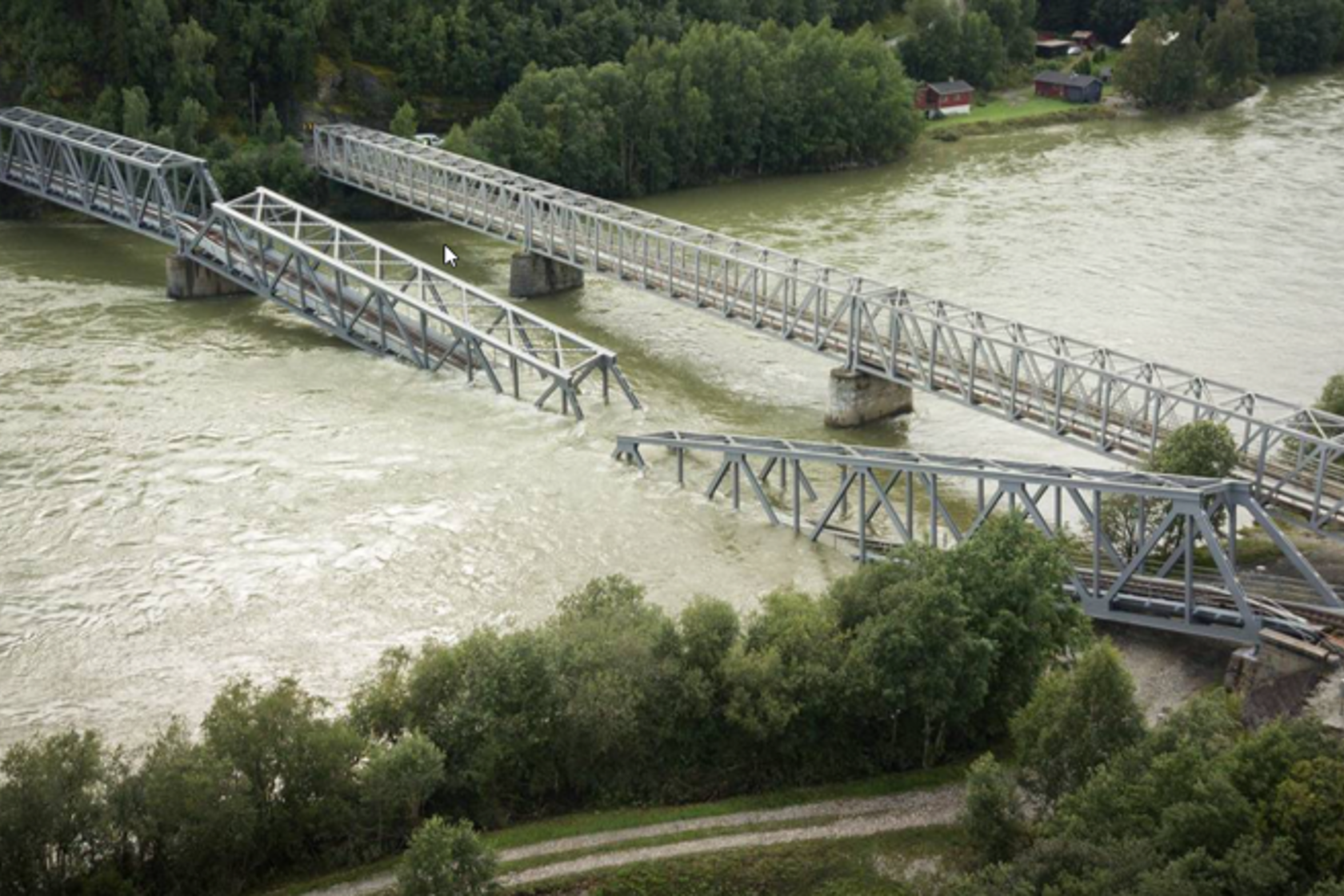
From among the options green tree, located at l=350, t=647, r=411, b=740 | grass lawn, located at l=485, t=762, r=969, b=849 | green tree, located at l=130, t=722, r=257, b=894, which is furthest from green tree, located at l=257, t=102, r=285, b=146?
grass lawn, located at l=485, t=762, r=969, b=849

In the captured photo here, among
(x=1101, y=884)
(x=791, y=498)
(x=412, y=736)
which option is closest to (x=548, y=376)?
(x=791, y=498)

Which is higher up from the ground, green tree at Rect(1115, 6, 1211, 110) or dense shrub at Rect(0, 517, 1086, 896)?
green tree at Rect(1115, 6, 1211, 110)

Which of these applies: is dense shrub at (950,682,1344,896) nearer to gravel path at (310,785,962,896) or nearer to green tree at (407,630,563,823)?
gravel path at (310,785,962,896)

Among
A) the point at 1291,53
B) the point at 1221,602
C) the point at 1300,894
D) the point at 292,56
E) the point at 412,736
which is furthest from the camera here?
the point at 1291,53

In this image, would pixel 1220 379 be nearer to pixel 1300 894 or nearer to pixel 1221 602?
pixel 1221 602

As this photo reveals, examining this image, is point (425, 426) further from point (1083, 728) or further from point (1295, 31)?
point (1295, 31)

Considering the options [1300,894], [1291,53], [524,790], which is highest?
[1291,53]

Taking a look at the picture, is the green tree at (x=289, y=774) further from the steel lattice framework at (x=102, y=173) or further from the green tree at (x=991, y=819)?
the steel lattice framework at (x=102, y=173)
